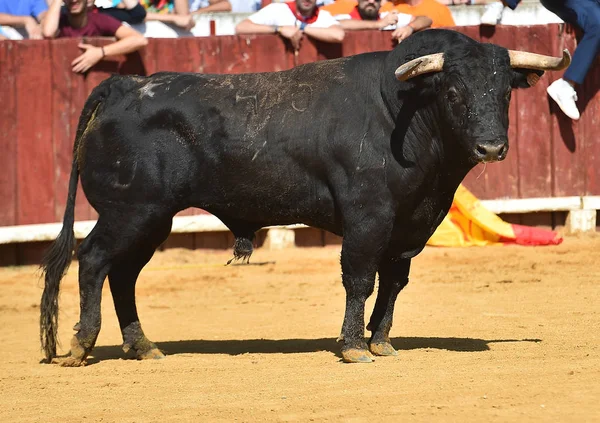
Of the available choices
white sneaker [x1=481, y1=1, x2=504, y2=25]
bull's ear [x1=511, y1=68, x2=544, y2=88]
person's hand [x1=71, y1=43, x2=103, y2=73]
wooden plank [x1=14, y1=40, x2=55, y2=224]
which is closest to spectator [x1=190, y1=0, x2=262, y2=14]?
person's hand [x1=71, y1=43, x2=103, y2=73]

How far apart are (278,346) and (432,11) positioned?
5178 mm

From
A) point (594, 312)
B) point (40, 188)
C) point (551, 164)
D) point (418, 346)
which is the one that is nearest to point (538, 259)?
point (551, 164)

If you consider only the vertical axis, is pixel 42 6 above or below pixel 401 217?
above

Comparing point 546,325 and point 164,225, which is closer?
point 164,225

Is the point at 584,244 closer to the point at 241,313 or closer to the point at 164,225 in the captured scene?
the point at 241,313

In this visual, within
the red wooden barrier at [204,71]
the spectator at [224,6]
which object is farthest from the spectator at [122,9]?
the spectator at [224,6]

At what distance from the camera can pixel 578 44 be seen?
40.7 ft

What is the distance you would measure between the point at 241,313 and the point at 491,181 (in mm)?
3878

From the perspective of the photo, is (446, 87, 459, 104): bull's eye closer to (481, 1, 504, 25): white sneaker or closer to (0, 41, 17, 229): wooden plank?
(481, 1, 504, 25): white sneaker

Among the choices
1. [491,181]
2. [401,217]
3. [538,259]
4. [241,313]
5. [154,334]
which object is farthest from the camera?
[491,181]

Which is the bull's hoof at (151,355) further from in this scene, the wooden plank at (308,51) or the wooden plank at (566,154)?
the wooden plank at (566,154)

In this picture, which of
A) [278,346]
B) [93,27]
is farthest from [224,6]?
[278,346]

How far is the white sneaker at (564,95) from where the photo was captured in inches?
489

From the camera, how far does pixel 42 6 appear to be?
12.1m
